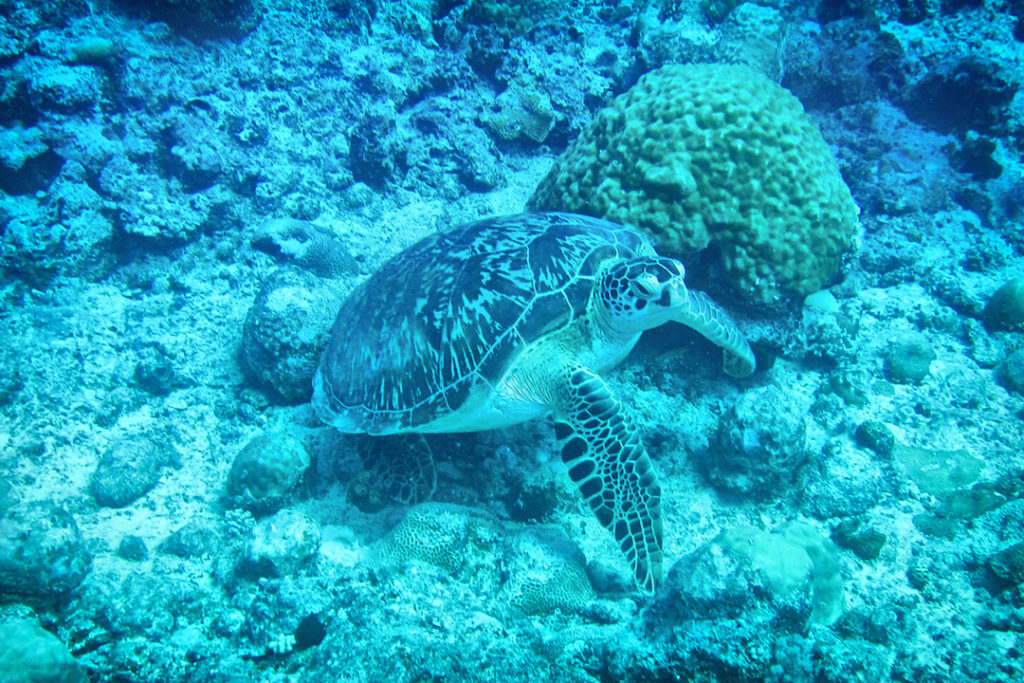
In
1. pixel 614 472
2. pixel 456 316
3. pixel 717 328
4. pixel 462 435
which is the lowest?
pixel 462 435

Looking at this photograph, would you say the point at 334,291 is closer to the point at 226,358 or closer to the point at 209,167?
the point at 226,358

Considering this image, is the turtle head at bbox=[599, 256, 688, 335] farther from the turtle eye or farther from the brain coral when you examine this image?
the brain coral

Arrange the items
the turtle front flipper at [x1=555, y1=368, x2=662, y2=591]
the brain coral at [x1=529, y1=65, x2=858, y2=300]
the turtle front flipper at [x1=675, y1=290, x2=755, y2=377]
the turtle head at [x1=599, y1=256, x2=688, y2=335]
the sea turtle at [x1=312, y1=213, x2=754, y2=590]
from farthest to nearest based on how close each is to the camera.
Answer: the brain coral at [x1=529, y1=65, x2=858, y2=300] → the turtle front flipper at [x1=675, y1=290, x2=755, y2=377] → the turtle head at [x1=599, y1=256, x2=688, y2=335] → the sea turtle at [x1=312, y1=213, x2=754, y2=590] → the turtle front flipper at [x1=555, y1=368, x2=662, y2=591]

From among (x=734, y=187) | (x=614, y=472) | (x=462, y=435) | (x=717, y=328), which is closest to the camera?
(x=614, y=472)

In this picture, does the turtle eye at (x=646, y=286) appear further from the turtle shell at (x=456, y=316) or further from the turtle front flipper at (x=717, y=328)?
the turtle shell at (x=456, y=316)

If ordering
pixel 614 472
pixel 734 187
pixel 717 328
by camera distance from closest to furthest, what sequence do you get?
pixel 614 472
pixel 717 328
pixel 734 187

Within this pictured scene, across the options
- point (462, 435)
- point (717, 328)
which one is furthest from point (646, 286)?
point (462, 435)

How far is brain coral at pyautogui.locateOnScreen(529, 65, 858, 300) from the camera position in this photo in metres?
3.44

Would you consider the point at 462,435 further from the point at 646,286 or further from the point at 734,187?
the point at 734,187

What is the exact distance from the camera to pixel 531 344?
2854mm

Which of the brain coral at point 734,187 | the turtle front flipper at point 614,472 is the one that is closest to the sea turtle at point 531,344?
the turtle front flipper at point 614,472

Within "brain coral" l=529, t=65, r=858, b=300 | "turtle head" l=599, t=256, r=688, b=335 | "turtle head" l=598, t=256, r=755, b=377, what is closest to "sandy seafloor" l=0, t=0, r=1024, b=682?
"brain coral" l=529, t=65, r=858, b=300

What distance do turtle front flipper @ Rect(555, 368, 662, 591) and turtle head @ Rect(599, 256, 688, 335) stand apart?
1.70 feet

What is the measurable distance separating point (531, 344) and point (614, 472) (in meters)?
0.93
